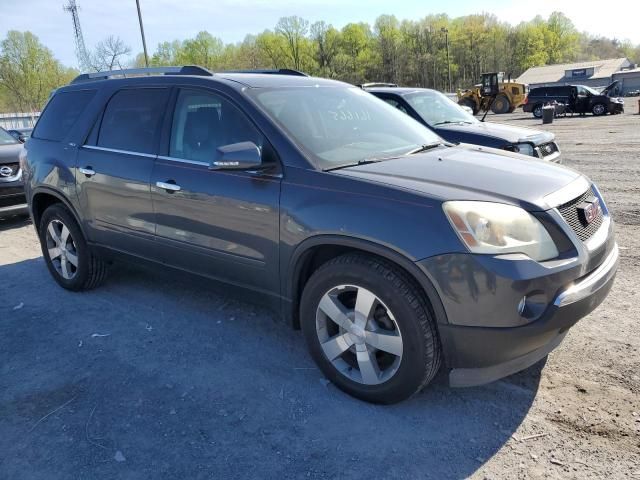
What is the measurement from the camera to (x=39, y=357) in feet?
12.2

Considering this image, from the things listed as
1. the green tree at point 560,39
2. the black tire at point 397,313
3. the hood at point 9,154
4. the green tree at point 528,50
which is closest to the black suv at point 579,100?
the hood at point 9,154

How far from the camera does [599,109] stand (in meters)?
29.6

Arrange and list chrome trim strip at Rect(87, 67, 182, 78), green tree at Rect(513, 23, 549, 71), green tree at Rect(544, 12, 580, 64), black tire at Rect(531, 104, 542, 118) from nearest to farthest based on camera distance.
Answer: chrome trim strip at Rect(87, 67, 182, 78)
black tire at Rect(531, 104, 542, 118)
green tree at Rect(513, 23, 549, 71)
green tree at Rect(544, 12, 580, 64)

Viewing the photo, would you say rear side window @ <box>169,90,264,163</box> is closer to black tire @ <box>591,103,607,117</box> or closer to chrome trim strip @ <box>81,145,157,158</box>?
chrome trim strip @ <box>81,145,157,158</box>

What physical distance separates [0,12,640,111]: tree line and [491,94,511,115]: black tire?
51.8 metres

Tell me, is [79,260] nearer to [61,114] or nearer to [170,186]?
[61,114]

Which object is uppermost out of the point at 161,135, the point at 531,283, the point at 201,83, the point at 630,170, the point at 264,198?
the point at 201,83

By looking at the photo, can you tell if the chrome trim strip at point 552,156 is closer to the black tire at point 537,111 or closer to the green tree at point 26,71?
the black tire at point 537,111

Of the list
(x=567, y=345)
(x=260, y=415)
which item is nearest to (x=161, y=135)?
(x=260, y=415)

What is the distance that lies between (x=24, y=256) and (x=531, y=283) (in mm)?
5941

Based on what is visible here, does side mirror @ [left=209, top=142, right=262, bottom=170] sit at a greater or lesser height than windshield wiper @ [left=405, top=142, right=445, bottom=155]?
greater

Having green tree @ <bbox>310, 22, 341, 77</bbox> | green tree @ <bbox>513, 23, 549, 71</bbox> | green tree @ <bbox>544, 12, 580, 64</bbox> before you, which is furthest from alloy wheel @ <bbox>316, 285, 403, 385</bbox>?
green tree @ <bbox>544, 12, 580, 64</bbox>

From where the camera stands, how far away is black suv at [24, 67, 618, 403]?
2.52 m

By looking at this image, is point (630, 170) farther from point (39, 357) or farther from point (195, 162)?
point (39, 357)
